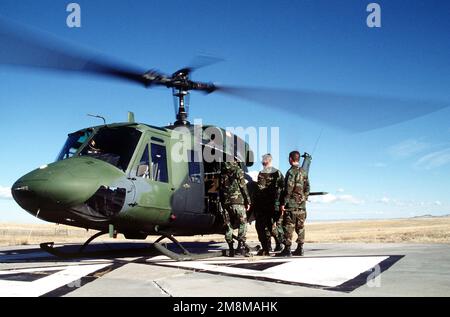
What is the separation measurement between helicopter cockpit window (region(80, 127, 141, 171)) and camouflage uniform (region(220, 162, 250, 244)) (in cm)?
231

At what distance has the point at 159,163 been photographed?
8891mm

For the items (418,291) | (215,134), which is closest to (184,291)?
(418,291)

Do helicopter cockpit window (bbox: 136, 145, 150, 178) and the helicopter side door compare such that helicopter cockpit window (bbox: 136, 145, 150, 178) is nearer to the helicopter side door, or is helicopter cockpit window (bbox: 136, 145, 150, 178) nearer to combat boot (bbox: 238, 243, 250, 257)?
the helicopter side door

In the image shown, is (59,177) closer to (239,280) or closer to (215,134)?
(239,280)

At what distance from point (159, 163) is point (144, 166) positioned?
539 mm

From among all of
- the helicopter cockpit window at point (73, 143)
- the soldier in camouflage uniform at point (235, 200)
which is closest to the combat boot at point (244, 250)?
the soldier in camouflage uniform at point (235, 200)

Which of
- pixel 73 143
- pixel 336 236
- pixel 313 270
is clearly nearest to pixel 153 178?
pixel 73 143

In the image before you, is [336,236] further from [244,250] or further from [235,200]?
[235,200]

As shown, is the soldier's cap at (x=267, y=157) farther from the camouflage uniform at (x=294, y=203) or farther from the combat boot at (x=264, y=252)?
the combat boot at (x=264, y=252)

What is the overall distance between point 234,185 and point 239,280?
4.06 metres

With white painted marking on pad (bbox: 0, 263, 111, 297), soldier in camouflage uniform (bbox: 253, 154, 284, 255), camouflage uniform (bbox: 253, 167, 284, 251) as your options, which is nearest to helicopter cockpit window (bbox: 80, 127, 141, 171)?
white painted marking on pad (bbox: 0, 263, 111, 297)

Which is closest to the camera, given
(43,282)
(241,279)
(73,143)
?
(43,282)

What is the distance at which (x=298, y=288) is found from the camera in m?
4.72

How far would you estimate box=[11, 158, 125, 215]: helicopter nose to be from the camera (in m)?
6.82
